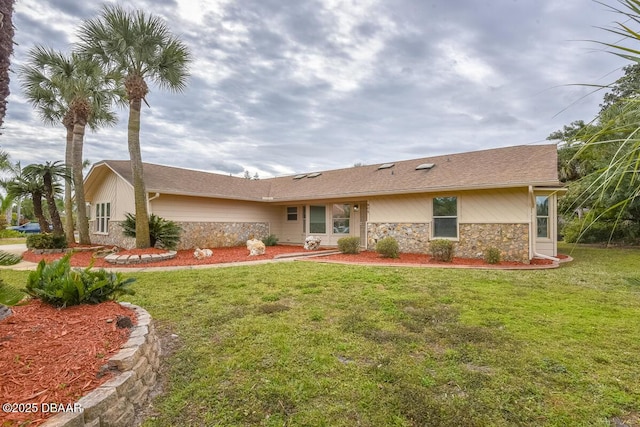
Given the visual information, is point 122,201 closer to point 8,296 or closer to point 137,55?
point 137,55

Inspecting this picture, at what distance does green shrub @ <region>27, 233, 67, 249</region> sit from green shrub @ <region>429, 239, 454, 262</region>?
1367 cm

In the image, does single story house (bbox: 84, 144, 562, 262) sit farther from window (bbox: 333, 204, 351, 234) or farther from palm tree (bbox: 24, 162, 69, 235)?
palm tree (bbox: 24, 162, 69, 235)

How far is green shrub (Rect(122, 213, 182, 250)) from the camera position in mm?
11258

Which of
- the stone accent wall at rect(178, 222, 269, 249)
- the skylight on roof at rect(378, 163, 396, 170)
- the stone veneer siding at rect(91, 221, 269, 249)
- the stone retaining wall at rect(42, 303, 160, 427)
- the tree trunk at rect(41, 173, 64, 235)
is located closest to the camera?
the stone retaining wall at rect(42, 303, 160, 427)

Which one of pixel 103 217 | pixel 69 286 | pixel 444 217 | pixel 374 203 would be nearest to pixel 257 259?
pixel 374 203

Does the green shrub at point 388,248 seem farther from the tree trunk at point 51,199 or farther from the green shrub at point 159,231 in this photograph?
the tree trunk at point 51,199

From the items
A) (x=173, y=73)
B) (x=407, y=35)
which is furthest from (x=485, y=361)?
(x=173, y=73)

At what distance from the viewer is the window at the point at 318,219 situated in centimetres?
1498

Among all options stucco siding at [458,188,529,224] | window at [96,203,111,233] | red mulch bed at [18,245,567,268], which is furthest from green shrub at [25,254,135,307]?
window at [96,203,111,233]

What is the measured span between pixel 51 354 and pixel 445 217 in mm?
10768

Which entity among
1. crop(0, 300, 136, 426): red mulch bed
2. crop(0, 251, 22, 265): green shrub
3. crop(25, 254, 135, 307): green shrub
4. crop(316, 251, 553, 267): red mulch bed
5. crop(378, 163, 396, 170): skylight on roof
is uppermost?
crop(378, 163, 396, 170): skylight on roof

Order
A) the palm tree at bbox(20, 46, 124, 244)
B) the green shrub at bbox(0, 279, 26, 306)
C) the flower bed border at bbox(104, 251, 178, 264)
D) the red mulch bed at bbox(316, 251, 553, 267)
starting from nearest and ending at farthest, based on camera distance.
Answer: the green shrub at bbox(0, 279, 26, 306), the flower bed border at bbox(104, 251, 178, 264), the red mulch bed at bbox(316, 251, 553, 267), the palm tree at bbox(20, 46, 124, 244)

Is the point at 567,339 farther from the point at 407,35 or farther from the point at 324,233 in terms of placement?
the point at 324,233

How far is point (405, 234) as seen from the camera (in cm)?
1177
